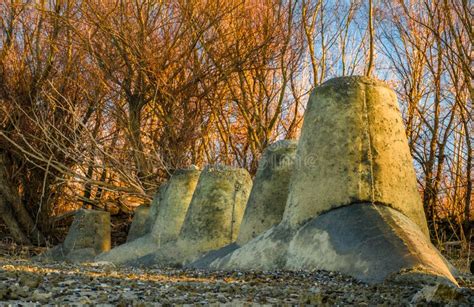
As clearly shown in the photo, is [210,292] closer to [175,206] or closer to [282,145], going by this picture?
[282,145]

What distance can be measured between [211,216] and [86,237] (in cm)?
315

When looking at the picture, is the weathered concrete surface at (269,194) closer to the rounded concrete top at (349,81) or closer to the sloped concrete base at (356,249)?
the sloped concrete base at (356,249)

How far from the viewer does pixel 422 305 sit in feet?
8.39

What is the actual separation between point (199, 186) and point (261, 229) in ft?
4.38

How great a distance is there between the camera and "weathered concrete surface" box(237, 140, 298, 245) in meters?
5.55

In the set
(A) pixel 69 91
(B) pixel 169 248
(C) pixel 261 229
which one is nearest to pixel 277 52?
(A) pixel 69 91

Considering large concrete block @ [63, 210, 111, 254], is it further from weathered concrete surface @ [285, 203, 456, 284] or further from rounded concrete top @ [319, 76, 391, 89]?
rounded concrete top @ [319, 76, 391, 89]

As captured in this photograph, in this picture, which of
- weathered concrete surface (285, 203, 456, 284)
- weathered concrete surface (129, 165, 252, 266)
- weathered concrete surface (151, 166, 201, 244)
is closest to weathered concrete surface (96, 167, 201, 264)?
weathered concrete surface (151, 166, 201, 244)

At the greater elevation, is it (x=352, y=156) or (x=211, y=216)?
(x=352, y=156)

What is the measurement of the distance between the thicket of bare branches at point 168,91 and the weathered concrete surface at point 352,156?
19.0 feet

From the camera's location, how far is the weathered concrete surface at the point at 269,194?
219 inches

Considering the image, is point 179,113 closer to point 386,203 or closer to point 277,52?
point 277,52

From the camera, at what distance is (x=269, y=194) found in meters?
5.61

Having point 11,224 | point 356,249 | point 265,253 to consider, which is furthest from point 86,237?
point 356,249
